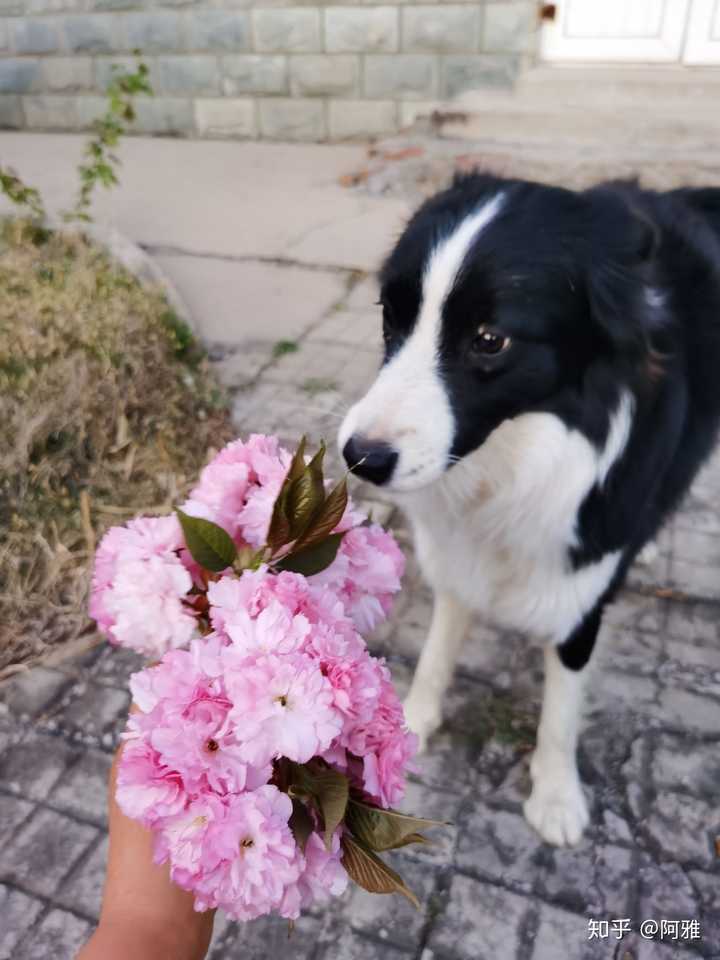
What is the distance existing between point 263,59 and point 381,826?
23.1ft

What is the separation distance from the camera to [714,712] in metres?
2.16

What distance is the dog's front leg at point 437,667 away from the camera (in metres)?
2.11

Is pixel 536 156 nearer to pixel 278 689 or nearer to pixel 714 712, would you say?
pixel 714 712

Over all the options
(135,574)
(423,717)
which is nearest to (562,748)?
(423,717)

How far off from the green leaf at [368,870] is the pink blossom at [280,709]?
0.47 feet

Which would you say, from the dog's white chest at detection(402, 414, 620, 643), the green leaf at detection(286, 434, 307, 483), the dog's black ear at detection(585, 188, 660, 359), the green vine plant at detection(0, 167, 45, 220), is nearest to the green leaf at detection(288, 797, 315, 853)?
the green leaf at detection(286, 434, 307, 483)

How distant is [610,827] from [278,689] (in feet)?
4.59

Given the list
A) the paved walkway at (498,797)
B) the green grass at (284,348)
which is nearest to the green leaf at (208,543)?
the paved walkway at (498,797)

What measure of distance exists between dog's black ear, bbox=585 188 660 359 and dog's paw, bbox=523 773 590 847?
1081 mm

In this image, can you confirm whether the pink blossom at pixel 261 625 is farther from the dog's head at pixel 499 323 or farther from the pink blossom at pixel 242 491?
the dog's head at pixel 499 323

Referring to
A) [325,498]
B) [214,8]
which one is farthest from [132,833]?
[214,8]

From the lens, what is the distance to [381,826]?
0.90 m

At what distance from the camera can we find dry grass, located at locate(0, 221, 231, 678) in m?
2.53

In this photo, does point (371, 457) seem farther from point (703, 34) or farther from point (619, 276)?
point (703, 34)
